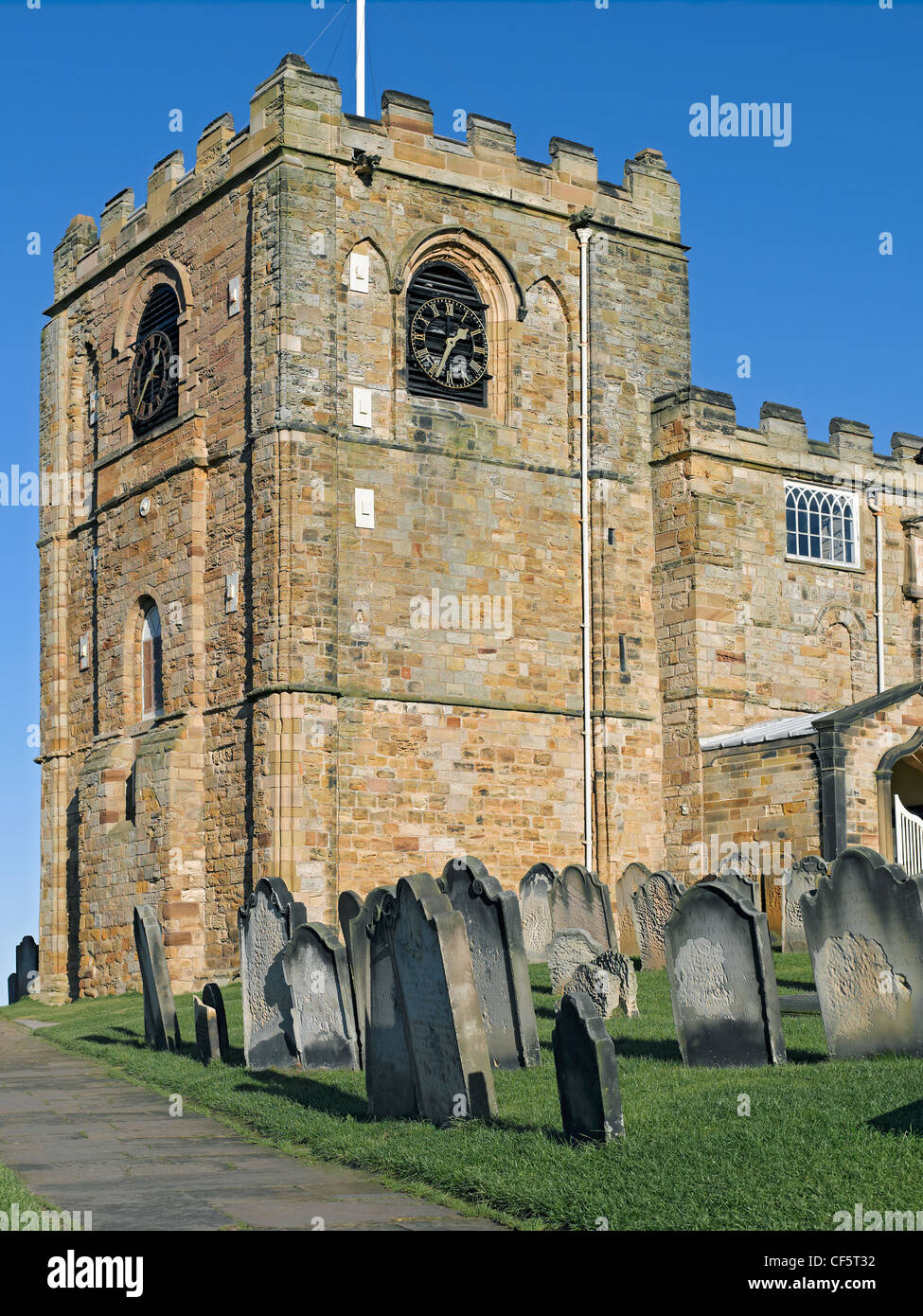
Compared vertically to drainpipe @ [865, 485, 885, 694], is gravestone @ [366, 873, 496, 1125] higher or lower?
lower

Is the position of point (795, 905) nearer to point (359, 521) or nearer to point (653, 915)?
point (653, 915)

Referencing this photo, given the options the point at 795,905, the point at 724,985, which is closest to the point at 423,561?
Answer: the point at 795,905

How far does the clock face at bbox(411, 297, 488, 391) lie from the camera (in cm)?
2677

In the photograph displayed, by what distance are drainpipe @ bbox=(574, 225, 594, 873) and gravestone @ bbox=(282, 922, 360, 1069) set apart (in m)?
13.3

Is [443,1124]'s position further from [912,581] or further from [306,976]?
[912,581]

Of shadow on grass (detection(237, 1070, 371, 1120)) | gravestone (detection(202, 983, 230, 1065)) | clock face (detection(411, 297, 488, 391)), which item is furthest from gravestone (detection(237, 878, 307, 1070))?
clock face (detection(411, 297, 488, 391))

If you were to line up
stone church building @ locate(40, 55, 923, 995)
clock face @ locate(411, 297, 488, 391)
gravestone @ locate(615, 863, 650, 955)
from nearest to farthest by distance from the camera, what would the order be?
gravestone @ locate(615, 863, 650, 955) → stone church building @ locate(40, 55, 923, 995) → clock face @ locate(411, 297, 488, 391)

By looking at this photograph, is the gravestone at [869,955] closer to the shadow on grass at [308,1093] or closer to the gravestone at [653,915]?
the shadow on grass at [308,1093]

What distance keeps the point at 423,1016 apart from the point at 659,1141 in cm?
221

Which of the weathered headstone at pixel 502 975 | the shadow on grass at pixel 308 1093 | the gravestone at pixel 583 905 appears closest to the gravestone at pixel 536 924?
the gravestone at pixel 583 905

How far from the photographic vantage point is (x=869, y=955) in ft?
38.7

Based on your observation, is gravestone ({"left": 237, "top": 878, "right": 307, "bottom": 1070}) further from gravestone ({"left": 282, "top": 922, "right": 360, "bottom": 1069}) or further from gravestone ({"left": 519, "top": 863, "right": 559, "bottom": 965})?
gravestone ({"left": 519, "top": 863, "right": 559, "bottom": 965})

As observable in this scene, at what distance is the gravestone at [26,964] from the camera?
30.7m
